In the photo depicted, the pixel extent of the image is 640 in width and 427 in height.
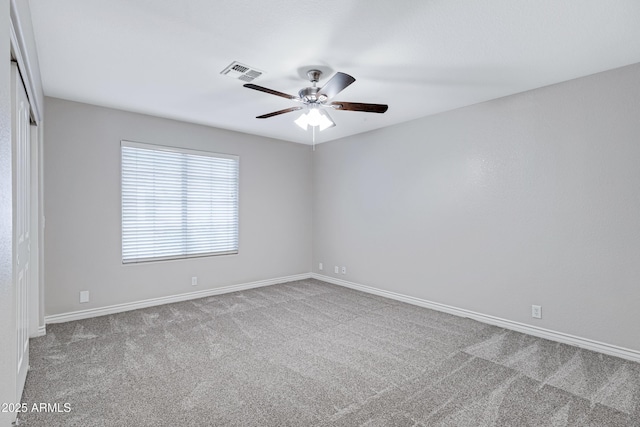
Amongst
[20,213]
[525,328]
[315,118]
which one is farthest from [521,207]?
[20,213]

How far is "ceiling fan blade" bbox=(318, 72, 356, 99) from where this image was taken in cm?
237

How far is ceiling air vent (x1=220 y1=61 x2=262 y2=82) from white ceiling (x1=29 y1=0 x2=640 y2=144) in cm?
7

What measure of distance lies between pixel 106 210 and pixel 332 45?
3.43 meters

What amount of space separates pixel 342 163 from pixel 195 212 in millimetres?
2565

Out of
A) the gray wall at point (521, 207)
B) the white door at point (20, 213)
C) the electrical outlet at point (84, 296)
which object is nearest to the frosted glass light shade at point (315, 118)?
the gray wall at point (521, 207)

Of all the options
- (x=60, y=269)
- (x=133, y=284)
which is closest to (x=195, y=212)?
(x=133, y=284)

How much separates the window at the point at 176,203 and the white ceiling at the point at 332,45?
3.21ft

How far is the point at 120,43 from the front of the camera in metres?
2.50

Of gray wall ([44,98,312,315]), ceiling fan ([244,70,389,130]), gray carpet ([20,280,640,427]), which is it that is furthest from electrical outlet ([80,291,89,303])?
ceiling fan ([244,70,389,130])

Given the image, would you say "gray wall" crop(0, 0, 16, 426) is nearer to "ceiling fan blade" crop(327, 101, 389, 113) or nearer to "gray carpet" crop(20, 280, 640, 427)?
"gray carpet" crop(20, 280, 640, 427)

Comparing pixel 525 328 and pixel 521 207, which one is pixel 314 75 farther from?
pixel 525 328

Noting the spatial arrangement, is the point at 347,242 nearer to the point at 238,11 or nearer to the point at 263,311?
the point at 263,311

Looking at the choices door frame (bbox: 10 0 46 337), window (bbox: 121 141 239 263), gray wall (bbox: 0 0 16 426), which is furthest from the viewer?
window (bbox: 121 141 239 263)

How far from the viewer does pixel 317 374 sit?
2.60 m
